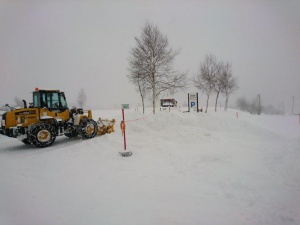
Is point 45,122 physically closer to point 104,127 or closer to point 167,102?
point 104,127

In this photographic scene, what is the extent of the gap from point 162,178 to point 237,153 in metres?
3.94

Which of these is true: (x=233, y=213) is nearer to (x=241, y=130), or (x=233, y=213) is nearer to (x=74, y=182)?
(x=74, y=182)

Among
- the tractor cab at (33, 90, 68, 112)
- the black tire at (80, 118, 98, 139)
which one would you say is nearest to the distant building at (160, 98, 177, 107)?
the black tire at (80, 118, 98, 139)

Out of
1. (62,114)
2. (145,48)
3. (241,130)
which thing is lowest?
(241,130)

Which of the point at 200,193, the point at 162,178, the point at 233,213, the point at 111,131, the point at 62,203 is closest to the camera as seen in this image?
the point at 233,213

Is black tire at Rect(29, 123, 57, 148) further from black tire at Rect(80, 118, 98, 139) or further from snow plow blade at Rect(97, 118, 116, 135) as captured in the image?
snow plow blade at Rect(97, 118, 116, 135)

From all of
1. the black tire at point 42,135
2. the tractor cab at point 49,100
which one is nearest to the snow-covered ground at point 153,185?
the black tire at point 42,135

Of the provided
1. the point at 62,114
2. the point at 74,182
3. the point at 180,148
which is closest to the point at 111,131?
the point at 62,114

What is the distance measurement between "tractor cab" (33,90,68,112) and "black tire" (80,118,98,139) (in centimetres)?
135

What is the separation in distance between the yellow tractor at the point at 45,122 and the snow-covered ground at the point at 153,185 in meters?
0.89

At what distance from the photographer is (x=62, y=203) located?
3.92m

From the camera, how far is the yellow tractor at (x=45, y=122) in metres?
8.85

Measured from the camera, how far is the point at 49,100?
9844 mm

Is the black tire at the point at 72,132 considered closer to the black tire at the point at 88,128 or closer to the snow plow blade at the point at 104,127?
the black tire at the point at 88,128
